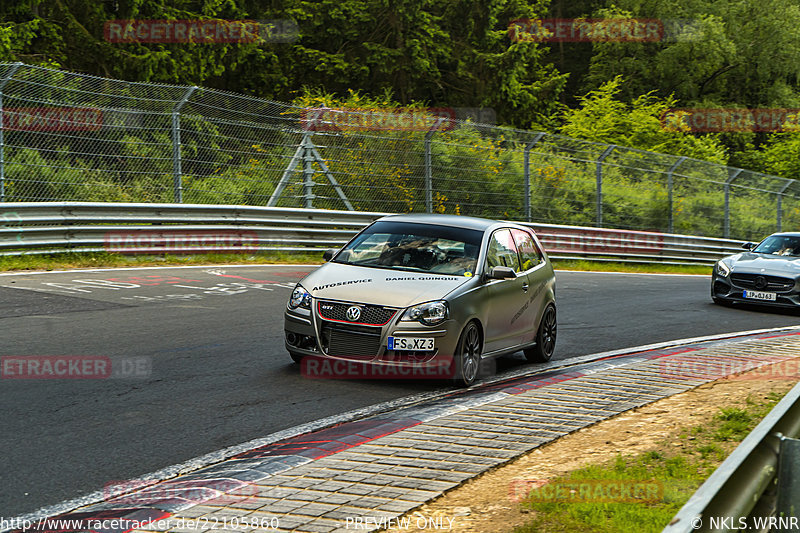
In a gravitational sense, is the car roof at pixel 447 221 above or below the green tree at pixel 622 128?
below

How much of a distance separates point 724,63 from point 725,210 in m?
28.7

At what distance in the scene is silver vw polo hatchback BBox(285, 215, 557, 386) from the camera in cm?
825

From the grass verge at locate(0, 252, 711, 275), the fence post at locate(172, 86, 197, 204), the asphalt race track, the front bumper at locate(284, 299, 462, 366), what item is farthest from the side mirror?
the fence post at locate(172, 86, 197, 204)

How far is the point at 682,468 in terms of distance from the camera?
A: 19.0ft

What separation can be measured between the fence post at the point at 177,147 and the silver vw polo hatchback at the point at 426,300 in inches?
328

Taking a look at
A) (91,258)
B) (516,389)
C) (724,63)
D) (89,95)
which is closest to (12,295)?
(91,258)

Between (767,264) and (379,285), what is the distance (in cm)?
1016

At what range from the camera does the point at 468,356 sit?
28.3ft

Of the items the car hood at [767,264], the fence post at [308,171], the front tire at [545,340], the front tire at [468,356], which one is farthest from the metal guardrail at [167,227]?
the front tire at [468,356]

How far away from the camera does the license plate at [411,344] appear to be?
8188mm

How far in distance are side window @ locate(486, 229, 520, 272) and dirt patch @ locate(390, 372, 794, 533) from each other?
223cm

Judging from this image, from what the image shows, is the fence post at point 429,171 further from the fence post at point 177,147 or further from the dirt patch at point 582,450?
the dirt patch at point 582,450

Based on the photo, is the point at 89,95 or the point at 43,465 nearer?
the point at 43,465

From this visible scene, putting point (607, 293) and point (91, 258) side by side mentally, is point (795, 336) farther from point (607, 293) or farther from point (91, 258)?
point (91, 258)
